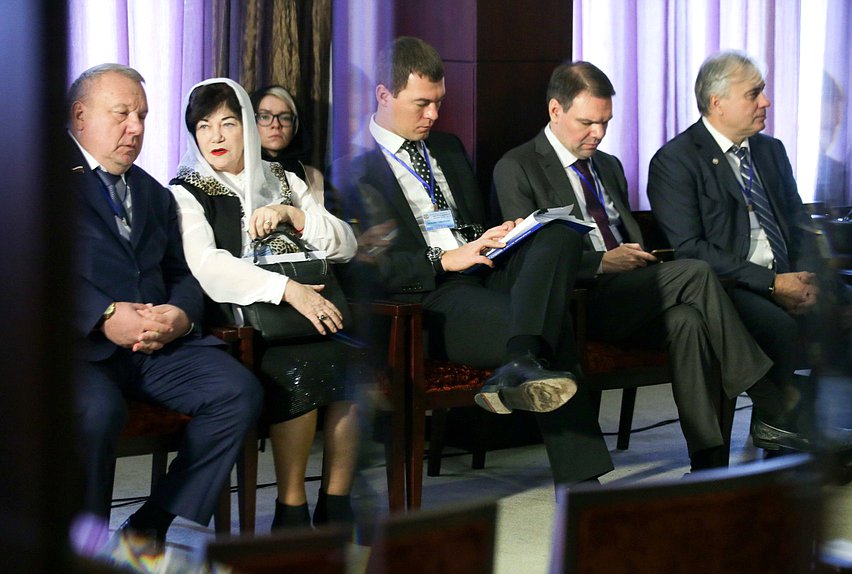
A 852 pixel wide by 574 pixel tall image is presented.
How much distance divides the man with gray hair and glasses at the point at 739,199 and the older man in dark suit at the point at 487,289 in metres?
0.51

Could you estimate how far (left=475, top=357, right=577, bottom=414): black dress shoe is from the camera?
1915mm

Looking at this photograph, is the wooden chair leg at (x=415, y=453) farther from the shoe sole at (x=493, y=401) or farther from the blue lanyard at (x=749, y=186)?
the blue lanyard at (x=749, y=186)

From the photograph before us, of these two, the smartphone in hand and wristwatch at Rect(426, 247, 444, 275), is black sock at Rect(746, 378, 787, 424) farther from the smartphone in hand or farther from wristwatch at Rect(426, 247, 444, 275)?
wristwatch at Rect(426, 247, 444, 275)

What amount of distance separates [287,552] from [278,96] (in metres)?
0.33

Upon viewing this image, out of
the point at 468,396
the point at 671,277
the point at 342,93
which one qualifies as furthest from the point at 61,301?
the point at 671,277

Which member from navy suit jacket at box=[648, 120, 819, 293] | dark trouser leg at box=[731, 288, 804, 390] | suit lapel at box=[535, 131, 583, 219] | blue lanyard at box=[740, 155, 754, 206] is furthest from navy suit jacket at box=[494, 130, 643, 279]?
blue lanyard at box=[740, 155, 754, 206]

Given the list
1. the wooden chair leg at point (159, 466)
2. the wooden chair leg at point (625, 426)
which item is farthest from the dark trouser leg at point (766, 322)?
the wooden chair leg at point (159, 466)

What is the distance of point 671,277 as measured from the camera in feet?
7.52

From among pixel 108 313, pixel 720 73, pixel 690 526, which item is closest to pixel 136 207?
pixel 108 313

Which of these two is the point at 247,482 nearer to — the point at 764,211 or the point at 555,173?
the point at 555,173

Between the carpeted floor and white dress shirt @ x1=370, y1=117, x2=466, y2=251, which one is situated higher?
white dress shirt @ x1=370, y1=117, x2=466, y2=251

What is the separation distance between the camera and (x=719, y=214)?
2566 millimetres

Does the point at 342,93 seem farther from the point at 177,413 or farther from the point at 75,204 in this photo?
the point at 177,413

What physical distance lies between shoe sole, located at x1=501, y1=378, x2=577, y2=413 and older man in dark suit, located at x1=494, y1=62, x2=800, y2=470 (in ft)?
1.41
